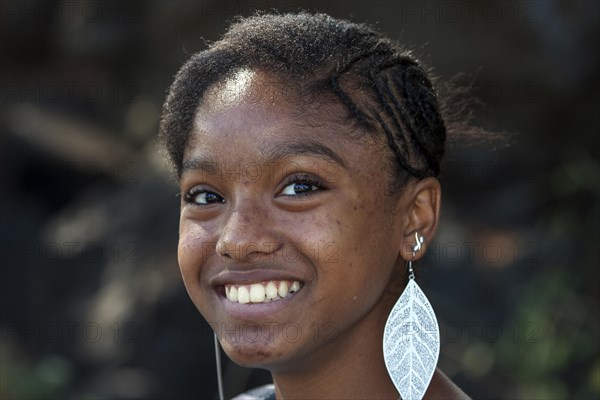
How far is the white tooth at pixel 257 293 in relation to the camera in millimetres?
2693

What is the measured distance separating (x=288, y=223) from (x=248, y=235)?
0.12 metres

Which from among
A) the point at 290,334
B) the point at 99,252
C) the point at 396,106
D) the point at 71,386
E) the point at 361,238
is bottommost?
the point at 71,386

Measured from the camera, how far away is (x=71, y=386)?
20.8 ft

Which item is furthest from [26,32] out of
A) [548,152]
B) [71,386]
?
[548,152]

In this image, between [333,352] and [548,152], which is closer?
[333,352]

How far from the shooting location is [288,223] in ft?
8.71

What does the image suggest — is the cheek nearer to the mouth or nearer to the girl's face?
the girl's face

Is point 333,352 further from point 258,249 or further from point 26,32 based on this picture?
point 26,32

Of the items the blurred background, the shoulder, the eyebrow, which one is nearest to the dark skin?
the eyebrow

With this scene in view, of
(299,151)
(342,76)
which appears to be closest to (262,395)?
(299,151)

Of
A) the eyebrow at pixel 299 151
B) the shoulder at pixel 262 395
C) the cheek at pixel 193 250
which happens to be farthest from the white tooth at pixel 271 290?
the shoulder at pixel 262 395

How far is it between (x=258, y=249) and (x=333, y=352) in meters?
0.42

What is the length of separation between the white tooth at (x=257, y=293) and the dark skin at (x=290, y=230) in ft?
0.06

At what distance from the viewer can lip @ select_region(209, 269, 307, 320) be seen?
2.67m
